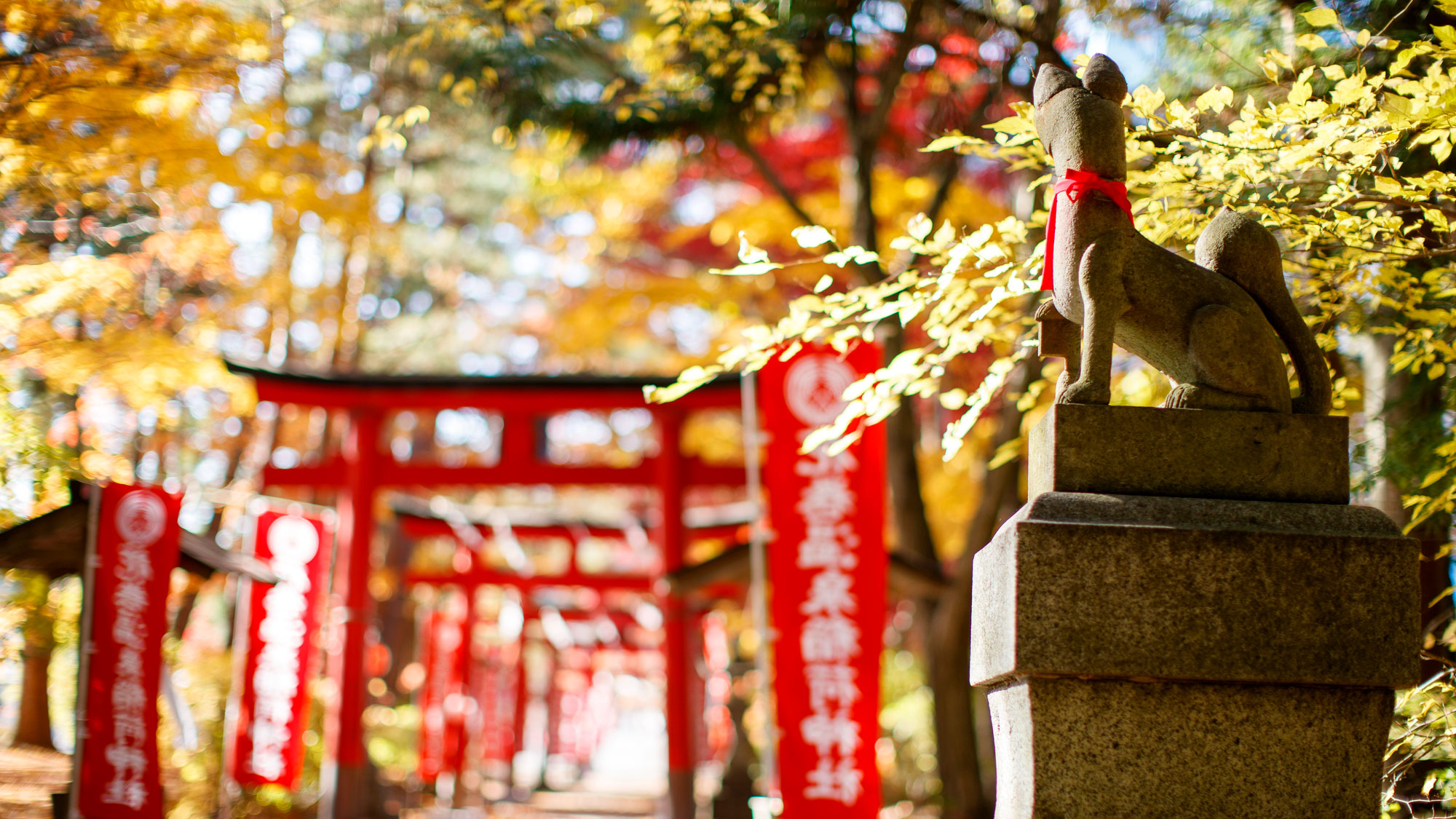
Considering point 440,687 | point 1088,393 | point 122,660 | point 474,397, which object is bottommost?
point 440,687

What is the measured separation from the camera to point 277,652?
10.3 metres

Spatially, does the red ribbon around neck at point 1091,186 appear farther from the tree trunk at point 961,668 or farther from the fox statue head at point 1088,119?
the tree trunk at point 961,668

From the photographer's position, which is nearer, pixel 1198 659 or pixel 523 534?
pixel 1198 659

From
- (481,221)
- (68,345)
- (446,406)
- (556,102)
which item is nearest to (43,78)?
(68,345)

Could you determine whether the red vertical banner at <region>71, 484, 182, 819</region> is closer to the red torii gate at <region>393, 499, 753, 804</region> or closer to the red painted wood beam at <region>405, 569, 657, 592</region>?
the red torii gate at <region>393, 499, 753, 804</region>

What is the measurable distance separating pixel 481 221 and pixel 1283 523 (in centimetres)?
1718

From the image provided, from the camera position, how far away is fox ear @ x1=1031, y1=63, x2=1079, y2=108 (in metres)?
3.48

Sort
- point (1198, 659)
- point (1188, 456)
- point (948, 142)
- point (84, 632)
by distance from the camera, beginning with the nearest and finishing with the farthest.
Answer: point (1198, 659) < point (1188, 456) < point (948, 142) < point (84, 632)

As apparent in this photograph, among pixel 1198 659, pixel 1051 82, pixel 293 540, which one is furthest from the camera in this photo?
pixel 293 540

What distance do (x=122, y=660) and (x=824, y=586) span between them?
4.63 m

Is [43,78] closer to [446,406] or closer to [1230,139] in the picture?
[446,406]

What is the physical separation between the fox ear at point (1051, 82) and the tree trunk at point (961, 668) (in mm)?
5760

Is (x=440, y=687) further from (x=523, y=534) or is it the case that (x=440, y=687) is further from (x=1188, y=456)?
(x=1188, y=456)

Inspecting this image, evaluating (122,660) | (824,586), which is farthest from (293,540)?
(824,586)
